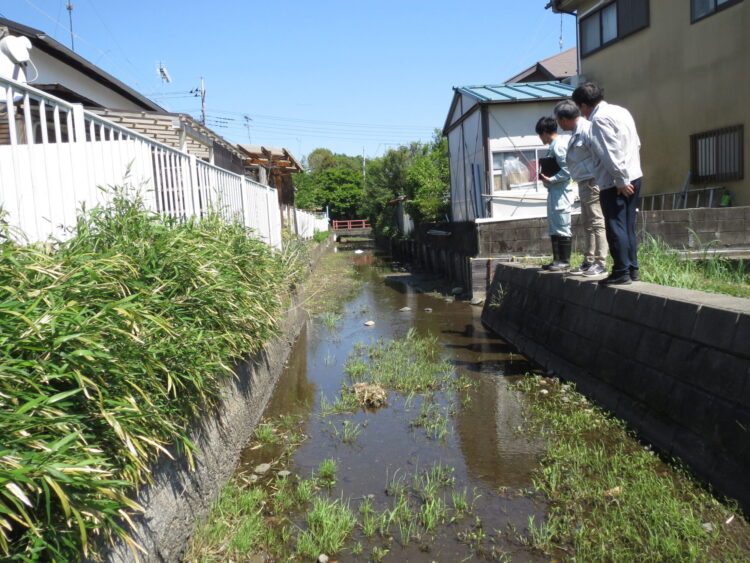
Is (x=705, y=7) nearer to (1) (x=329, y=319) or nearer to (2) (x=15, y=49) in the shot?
(1) (x=329, y=319)

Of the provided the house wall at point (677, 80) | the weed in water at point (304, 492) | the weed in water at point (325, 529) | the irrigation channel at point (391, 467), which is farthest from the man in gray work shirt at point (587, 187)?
the house wall at point (677, 80)

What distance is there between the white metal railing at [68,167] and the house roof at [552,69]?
61.9 feet

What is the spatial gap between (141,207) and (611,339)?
12.2 ft

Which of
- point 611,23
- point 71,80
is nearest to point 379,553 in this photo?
point 71,80

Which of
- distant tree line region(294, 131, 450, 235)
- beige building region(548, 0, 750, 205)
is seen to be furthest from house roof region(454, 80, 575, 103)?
distant tree line region(294, 131, 450, 235)

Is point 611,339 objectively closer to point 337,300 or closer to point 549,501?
point 549,501

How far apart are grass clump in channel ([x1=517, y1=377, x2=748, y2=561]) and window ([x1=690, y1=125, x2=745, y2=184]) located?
9154 millimetres

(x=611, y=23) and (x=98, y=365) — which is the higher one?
(x=611, y=23)

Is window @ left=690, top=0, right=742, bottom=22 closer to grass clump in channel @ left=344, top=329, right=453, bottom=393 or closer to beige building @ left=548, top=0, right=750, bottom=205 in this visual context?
beige building @ left=548, top=0, right=750, bottom=205

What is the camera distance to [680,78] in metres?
12.6

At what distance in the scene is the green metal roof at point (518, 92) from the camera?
14383mm

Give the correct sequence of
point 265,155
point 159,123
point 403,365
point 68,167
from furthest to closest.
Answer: point 265,155 → point 159,123 → point 403,365 → point 68,167

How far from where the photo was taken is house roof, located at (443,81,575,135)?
14.4 metres

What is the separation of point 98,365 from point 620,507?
2.63 m
